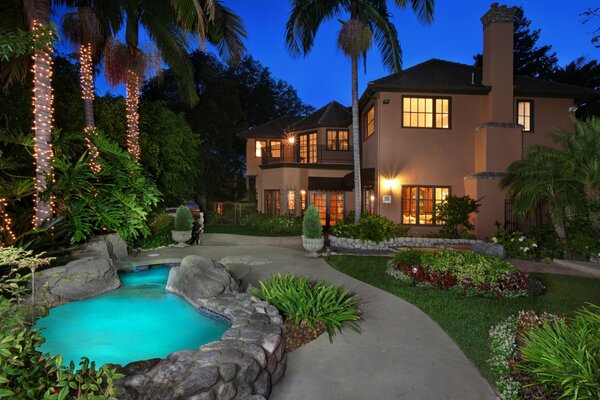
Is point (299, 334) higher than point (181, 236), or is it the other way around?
point (181, 236)

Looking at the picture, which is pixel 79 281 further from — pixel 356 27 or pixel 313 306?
pixel 356 27

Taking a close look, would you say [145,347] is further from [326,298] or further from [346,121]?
[346,121]

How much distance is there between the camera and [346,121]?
22531mm

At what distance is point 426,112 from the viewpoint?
17.3 meters

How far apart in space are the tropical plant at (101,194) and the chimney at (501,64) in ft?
47.0

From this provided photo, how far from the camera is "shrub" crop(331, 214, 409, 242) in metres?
15.0

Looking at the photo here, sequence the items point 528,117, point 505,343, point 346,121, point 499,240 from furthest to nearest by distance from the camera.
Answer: point 346,121 → point 528,117 → point 499,240 → point 505,343

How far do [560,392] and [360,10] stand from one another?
1525 centimetres

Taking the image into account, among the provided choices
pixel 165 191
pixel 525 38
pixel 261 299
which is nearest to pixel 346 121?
pixel 165 191

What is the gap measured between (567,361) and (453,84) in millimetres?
14757

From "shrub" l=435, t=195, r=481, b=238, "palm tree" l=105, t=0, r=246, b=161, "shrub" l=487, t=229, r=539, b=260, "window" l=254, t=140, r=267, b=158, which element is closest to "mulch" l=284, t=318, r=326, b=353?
"palm tree" l=105, t=0, r=246, b=161

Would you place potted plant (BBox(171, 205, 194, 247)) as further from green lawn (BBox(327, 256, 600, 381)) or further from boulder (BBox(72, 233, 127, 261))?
green lawn (BBox(327, 256, 600, 381))

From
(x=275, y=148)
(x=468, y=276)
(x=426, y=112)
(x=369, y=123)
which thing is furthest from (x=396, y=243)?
(x=275, y=148)

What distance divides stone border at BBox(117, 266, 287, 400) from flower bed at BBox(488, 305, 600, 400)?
2867 mm
